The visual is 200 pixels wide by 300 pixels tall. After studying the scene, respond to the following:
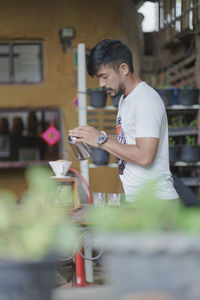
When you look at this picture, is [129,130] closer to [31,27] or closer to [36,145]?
[31,27]

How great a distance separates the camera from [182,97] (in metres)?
4.77

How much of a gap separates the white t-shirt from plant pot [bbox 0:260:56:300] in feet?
3.81

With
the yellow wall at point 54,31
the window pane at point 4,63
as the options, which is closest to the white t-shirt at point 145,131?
the yellow wall at point 54,31

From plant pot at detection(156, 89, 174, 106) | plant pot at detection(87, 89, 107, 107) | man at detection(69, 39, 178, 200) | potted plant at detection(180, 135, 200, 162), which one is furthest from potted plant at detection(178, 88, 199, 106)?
man at detection(69, 39, 178, 200)

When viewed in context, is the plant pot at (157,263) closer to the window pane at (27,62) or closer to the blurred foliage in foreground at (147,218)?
the blurred foliage in foreground at (147,218)

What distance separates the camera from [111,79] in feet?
6.82

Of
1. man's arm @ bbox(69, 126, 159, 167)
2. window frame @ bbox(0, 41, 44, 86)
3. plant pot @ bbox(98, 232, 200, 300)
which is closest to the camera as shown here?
plant pot @ bbox(98, 232, 200, 300)

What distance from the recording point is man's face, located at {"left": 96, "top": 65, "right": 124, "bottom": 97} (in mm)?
2064

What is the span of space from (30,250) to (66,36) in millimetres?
6200

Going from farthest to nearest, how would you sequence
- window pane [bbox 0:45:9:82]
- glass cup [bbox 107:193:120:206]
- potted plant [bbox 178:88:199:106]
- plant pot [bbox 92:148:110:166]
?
window pane [bbox 0:45:9:82] < potted plant [bbox 178:88:199:106] < plant pot [bbox 92:148:110:166] < glass cup [bbox 107:193:120:206]

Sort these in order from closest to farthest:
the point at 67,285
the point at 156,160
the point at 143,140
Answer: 1. the point at 143,140
2. the point at 156,160
3. the point at 67,285

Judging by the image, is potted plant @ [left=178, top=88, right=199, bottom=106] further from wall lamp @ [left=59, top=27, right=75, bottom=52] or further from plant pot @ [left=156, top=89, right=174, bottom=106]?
wall lamp @ [left=59, top=27, right=75, bottom=52]

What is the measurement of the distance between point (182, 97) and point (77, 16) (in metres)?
2.70

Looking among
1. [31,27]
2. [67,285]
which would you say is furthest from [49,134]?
[67,285]
